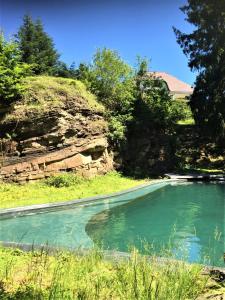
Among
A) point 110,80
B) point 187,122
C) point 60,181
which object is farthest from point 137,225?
point 187,122

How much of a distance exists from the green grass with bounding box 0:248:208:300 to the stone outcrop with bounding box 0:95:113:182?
9.58 meters

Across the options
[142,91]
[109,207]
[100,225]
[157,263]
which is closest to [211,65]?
[142,91]

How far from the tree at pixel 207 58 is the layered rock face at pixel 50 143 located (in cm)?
668

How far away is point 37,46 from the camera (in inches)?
880

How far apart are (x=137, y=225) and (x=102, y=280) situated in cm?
590

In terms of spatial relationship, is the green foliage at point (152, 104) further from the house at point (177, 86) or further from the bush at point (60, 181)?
the house at point (177, 86)

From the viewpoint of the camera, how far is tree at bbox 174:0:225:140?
66.0ft

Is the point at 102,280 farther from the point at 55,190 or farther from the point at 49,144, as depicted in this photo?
the point at 49,144

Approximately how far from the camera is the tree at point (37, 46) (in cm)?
2120

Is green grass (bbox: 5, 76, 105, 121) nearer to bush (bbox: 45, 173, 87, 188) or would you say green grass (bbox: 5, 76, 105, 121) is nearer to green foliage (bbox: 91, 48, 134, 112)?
green foliage (bbox: 91, 48, 134, 112)

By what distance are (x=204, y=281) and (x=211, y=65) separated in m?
17.8

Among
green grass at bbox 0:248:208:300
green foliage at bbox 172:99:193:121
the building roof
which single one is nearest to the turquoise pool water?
green grass at bbox 0:248:208:300

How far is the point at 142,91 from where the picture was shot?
23109mm

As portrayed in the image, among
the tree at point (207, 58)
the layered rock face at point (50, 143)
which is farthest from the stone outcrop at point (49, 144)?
the tree at point (207, 58)
